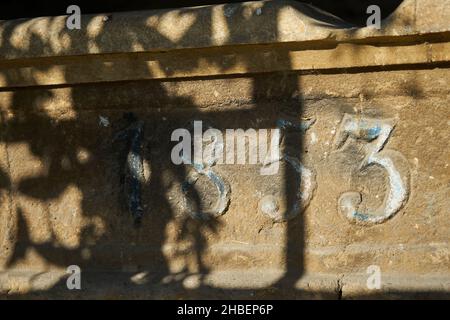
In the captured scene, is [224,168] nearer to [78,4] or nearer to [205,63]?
[205,63]

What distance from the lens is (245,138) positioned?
273cm

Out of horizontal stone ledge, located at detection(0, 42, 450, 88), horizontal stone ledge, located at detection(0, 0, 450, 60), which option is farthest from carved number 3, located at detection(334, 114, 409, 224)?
horizontal stone ledge, located at detection(0, 0, 450, 60)

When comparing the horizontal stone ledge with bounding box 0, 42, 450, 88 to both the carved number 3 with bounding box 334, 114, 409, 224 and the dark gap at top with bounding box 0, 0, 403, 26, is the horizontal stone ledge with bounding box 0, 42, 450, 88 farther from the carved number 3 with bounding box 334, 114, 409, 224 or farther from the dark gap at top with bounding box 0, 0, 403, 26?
the dark gap at top with bounding box 0, 0, 403, 26

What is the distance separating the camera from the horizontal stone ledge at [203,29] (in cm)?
241

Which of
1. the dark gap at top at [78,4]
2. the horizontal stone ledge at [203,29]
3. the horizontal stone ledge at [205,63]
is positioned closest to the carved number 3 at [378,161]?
the horizontal stone ledge at [205,63]

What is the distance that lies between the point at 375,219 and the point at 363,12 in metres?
2.16

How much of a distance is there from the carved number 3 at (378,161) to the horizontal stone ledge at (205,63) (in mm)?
215

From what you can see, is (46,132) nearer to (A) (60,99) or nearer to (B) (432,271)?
(A) (60,99)

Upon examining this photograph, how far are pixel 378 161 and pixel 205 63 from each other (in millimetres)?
715

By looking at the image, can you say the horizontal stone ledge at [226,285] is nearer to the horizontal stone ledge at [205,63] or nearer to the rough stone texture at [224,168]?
the rough stone texture at [224,168]

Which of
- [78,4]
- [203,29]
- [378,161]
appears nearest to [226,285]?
[378,161]

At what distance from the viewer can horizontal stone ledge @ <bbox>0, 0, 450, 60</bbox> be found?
7.92ft
